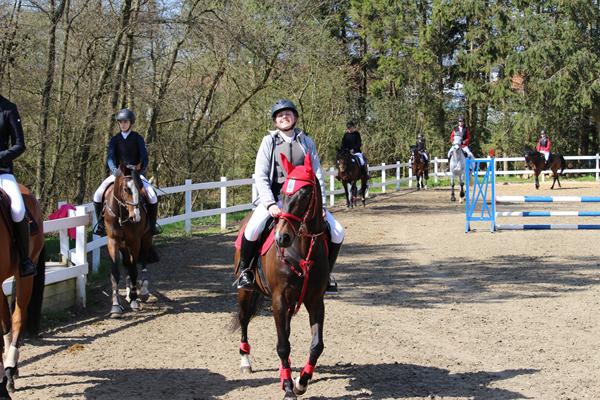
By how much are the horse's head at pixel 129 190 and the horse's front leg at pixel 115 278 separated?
51cm

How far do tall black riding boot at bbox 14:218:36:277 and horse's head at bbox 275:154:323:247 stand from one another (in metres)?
2.28

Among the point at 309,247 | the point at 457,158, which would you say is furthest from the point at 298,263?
the point at 457,158

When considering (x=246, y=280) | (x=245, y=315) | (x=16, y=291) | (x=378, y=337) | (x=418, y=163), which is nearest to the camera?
(x=246, y=280)

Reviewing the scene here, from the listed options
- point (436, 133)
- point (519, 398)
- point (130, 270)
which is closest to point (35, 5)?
point (130, 270)

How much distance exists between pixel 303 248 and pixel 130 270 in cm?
497

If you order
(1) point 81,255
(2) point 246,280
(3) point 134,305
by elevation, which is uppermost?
(2) point 246,280

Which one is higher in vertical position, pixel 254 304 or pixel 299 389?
pixel 254 304

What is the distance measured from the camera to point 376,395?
21.2 feet

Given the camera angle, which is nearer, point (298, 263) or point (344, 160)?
point (298, 263)

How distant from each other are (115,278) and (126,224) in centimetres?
73

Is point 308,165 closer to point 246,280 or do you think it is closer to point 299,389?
point 246,280

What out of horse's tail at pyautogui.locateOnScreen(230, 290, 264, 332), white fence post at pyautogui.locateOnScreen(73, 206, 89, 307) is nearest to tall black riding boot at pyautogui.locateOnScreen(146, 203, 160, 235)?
white fence post at pyautogui.locateOnScreen(73, 206, 89, 307)

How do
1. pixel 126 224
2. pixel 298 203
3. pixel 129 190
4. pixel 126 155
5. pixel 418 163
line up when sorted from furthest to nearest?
pixel 418 163 → pixel 126 155 → pixel 126 224 → pixel 129 190 → pixel 298 203

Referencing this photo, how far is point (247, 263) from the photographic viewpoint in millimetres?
6855
